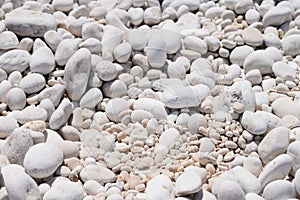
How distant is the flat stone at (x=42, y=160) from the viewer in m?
1.10

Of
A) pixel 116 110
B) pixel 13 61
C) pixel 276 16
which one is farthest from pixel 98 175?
pixel 276 16

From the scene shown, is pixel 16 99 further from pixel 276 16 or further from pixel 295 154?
pixel 276 16

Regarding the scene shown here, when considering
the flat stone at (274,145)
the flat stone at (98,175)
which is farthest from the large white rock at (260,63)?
the flat stone at (98,175)

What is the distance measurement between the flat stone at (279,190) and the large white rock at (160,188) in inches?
7.7

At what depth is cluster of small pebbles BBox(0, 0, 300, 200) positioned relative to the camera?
3.68 ft

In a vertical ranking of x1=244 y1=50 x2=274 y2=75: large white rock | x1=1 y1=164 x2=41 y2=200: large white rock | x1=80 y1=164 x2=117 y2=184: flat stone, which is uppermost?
x1=244 y1=50 x2=274 y2=75: large white rock

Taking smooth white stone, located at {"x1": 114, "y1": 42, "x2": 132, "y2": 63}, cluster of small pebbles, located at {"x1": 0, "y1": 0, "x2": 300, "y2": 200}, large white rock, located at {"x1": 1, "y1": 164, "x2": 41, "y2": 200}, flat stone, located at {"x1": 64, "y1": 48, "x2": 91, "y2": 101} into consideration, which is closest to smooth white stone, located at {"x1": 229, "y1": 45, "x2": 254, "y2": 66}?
cluster of small pebbles, located at {"x1": 0, "y1": 0, "x2": 300, "y2": 200}

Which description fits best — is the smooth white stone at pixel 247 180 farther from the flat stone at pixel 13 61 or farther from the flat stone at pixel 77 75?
the flat stone at pixel 13 61

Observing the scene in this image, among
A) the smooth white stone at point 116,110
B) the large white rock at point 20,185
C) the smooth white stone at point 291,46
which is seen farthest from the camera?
the smooth white stone at point 291,46

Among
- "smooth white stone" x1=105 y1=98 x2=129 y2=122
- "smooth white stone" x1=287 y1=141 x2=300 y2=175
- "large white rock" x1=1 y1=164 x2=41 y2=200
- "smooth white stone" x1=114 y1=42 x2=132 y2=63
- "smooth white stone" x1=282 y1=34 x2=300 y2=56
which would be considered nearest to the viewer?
"large white rock" x1=1 y1=164 x2=41 y2=200

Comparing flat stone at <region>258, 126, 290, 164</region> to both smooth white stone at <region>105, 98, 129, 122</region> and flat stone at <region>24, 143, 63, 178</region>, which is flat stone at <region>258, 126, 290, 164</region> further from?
flat stone at <region>24, 143, 63, 178</region>

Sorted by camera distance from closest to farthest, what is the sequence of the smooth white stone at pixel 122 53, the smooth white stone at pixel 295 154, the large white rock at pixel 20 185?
the large white rock at pixel 20 185 → the smooth white stone at pixel 295 154 → the smooth white stone at pixel 122 53

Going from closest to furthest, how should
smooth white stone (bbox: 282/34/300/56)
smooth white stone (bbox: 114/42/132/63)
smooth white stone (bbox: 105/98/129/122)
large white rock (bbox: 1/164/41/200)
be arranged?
1. large white rock (bbox: 1/164/41/200)
2. smooth white stone (bbox: 105/98/129/122)
3. smooth white stone (bbox: 114/42/132/63)
4. smooth white stone (bbox: 282/34/300/56)

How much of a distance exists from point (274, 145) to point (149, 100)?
0.99ft
